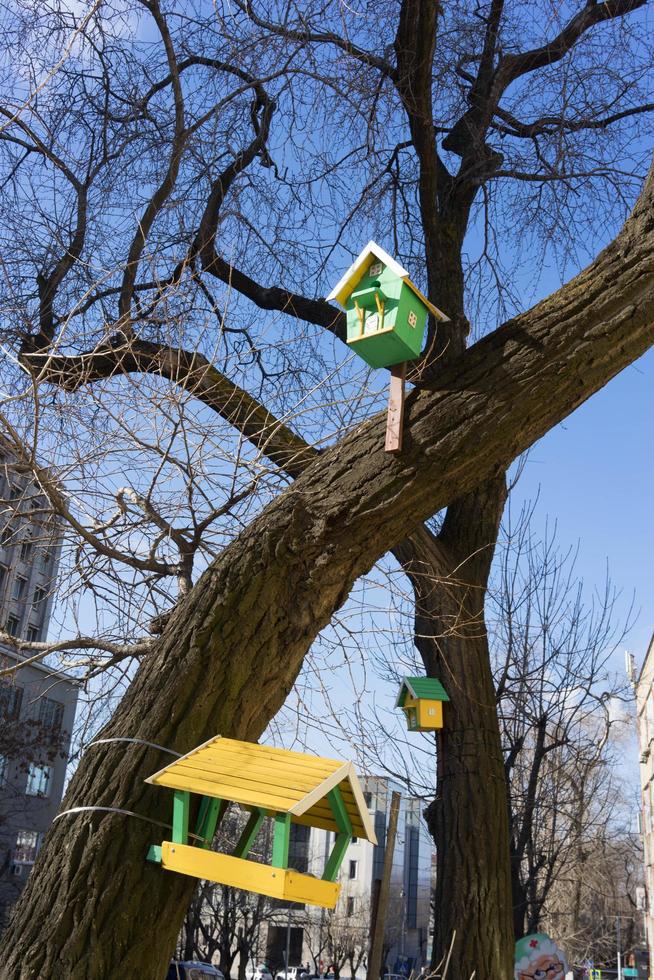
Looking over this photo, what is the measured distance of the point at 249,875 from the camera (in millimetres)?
2494

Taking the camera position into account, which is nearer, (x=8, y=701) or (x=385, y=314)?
(x=385, y=314)

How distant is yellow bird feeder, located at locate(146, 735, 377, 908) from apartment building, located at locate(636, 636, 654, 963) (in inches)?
1177

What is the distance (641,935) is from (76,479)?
57850mm

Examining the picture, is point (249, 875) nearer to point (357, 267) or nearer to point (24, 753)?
point (357, 267)

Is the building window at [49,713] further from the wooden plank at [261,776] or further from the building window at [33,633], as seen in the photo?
the wooden plank at [261,776]

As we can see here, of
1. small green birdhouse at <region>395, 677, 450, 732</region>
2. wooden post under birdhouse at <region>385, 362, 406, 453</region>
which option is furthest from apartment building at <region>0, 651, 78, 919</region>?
wooden post under birdhouse at <region>385, 362, 406, 453</region>

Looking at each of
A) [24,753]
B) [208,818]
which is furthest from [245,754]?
[24,753]

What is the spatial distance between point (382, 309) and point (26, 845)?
30.3 m

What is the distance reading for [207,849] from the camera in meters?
2.73

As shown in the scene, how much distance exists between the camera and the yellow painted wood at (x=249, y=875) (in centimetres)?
243

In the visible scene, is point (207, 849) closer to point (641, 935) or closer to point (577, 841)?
point (577, 841)

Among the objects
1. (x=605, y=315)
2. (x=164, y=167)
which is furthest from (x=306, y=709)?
(x=164, y=167)

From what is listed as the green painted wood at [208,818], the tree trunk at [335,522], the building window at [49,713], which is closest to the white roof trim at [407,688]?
the tree trunk at [335,522]

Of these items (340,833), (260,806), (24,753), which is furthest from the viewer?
(24,753)
